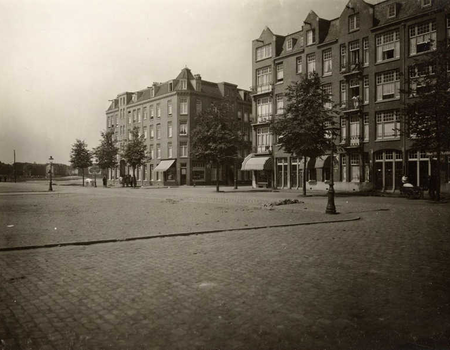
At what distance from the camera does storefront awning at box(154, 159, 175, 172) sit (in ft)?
189

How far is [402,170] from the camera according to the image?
31266mm

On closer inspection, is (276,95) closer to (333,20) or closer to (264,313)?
(333,20)

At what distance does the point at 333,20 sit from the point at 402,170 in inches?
676

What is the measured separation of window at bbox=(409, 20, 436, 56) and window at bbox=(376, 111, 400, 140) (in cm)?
507

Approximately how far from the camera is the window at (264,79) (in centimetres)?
4359

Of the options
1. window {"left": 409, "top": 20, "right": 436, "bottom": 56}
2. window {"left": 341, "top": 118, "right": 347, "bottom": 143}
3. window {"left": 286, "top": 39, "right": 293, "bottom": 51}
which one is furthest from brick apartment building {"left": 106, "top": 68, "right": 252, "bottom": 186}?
window {"left": 409, "top": 20, "right": 436, "bottom": 56}

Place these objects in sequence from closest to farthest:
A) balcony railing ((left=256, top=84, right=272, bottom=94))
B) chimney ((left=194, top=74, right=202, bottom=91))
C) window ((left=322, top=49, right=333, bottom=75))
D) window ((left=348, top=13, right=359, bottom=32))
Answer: window ((left=348, top=13, right=359, bottom=32)), window ((left=322, top=49, right=333, bottom=75)), balcony railing ((left=256, top=84, right=272, bottom=94)), chimney ((left=194, top=74, right=202, bottom=91))

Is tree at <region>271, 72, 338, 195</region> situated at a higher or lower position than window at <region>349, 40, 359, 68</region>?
lower

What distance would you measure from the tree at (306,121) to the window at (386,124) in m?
8.59

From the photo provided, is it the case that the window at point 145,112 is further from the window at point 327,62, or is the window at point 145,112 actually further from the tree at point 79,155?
the window at point 327,62

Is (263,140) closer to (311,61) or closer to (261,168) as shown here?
(261,168)

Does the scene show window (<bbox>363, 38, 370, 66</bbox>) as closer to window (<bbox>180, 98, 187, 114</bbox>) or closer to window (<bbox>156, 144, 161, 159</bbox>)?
window (<bbox>180, 98, 187, 114</bbox>)

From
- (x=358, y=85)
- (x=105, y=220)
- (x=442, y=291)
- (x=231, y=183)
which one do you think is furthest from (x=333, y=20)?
(x=442, y=291)

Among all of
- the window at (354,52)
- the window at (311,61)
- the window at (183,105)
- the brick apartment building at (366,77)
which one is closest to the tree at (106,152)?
the window at (183,105)
